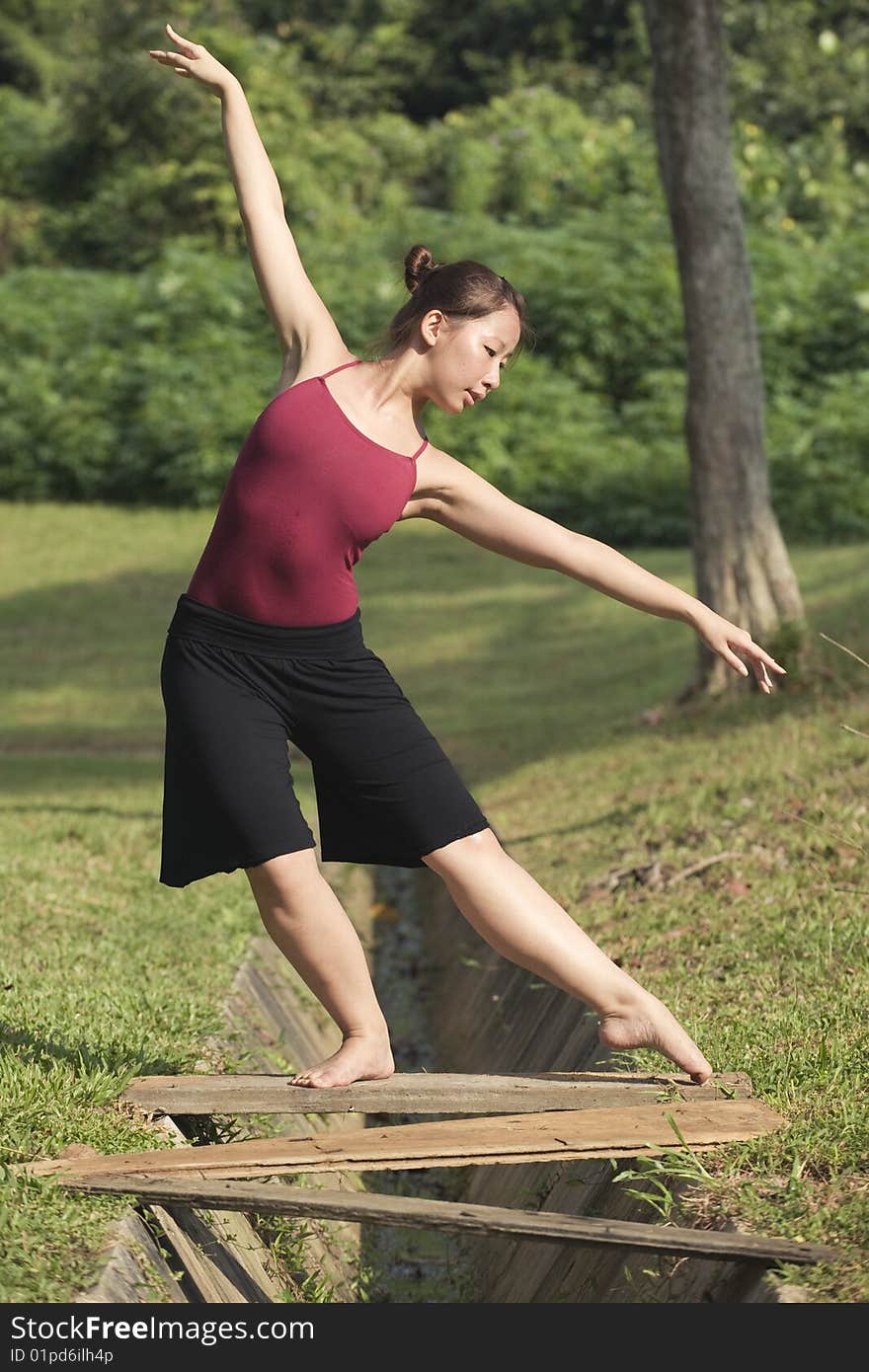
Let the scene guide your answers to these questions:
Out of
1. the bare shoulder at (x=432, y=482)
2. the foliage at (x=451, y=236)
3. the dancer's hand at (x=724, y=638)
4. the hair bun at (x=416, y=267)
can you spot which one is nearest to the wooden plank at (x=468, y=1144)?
the dancer's hand at (x=724, y=638)

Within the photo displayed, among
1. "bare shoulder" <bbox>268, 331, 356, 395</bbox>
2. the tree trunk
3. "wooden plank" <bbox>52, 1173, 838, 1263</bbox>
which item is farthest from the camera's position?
the tree trunk

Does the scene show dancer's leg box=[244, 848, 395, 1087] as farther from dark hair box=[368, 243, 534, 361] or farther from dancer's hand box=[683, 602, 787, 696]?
dark hair box=[368, 243, 534, 361]

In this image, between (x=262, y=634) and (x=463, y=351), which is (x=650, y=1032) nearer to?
(x=262, y=634)

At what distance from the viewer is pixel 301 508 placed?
3.83 m

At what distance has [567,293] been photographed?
21172 mm

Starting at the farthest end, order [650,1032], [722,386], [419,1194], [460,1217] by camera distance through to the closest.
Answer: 1. [722,386]
2. [419,1194]
3. [650,1032]
4. [460,1217]

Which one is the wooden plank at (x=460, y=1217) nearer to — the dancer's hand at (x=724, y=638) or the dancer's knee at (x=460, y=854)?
the dancer's knee at (x=460, y=854)

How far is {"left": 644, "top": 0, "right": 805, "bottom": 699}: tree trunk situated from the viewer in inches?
389

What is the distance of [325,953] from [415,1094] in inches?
14.7

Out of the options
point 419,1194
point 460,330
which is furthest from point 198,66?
point 419,1194

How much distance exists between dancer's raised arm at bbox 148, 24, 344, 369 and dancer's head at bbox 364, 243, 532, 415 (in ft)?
0.64

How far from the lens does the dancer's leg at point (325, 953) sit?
13.0 ft

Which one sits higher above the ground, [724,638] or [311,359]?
[311,359]

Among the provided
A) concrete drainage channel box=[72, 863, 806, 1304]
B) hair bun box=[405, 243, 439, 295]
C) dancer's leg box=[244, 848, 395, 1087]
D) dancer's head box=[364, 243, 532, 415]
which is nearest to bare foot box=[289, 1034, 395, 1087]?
dancer's leg box=[244, 848, 395, 1087]
